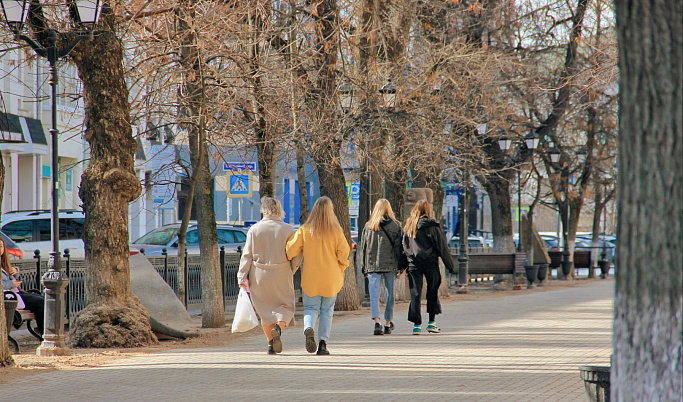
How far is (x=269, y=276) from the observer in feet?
34.3

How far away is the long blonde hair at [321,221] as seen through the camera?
1056cm

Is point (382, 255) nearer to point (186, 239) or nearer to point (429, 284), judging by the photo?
point (429, 284)

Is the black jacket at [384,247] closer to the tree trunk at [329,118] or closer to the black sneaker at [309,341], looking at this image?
the black sneaker at [309,341]

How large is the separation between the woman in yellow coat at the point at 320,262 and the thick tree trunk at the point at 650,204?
274 inches

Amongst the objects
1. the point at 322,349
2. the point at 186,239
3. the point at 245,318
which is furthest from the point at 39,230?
the point at 322,349

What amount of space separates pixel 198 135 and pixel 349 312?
16.2 feet

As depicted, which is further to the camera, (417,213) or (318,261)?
(417,213)

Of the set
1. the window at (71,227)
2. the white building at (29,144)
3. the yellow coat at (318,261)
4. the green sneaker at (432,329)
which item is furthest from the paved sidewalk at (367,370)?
Result: the white building at (29,144)

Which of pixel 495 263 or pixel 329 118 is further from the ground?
pixel 329 118

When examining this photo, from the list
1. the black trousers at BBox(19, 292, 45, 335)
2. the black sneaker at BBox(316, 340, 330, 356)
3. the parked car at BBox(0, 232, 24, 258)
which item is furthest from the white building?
the black sneaker at BBox(316, 340, 330, 356)

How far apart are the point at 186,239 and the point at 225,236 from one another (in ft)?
3.29

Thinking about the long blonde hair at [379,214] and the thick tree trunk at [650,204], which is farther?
the long blonde hair at [379,214]

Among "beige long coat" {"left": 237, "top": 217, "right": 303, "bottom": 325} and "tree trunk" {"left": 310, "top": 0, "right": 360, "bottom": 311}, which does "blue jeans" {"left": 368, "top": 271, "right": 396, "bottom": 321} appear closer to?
"beige long coat" {"left": 237, "top": 217, "right": 303, "bottom": 325}

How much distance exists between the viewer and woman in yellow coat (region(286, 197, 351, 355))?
10.5m
